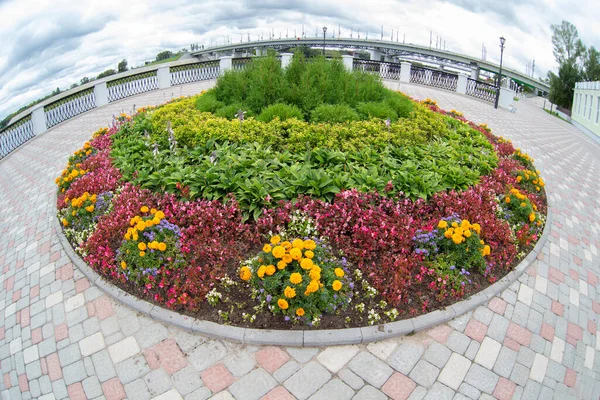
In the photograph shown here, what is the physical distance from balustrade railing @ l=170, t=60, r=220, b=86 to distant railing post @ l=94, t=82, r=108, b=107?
281cm

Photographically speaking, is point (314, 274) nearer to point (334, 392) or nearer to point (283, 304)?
point (283, 304)

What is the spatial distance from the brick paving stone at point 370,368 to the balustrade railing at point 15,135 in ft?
38.0

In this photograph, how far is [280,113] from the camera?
7.36 metres

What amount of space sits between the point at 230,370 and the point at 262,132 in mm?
4234

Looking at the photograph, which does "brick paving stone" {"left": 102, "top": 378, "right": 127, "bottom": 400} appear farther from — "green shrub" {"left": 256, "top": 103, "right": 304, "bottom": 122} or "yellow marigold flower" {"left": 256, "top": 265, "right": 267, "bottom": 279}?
"green shrub" {"left": 256, "top": 103, "right": 304, "bottom": 122}

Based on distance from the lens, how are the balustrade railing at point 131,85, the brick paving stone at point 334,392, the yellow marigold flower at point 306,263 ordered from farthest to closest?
the balustrade railing at point 131,85 → the yellow marigold flower at point 306,263 → the brick paving stone at point 334,392

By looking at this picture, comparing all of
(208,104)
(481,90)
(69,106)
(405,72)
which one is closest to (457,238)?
(208,104)

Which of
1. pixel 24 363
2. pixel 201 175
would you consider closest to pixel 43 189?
pixel 201 175

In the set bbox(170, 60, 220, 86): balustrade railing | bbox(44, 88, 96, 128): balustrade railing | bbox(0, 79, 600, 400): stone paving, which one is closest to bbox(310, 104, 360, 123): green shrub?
bbox(0, 79, 600, 400): stone paving

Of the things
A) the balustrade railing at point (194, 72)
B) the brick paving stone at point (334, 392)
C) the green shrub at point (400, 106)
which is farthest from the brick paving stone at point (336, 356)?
the balustrade railing at point (194, 72)

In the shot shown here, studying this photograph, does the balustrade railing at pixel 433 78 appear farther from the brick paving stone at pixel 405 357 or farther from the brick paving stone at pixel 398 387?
the brick paving stone at pixel 398 387

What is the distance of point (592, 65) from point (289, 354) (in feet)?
204

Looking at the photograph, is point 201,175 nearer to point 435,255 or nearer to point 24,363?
point 24,363

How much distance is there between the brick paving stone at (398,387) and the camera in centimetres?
312
